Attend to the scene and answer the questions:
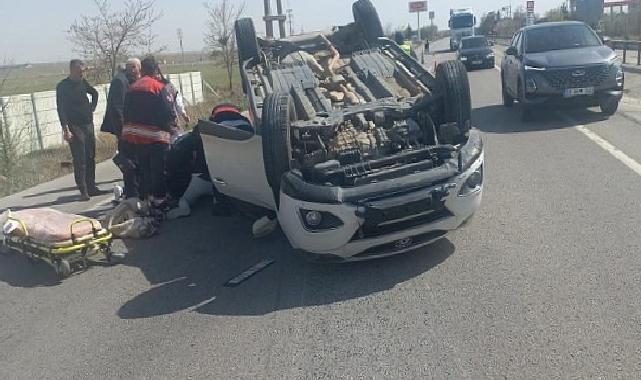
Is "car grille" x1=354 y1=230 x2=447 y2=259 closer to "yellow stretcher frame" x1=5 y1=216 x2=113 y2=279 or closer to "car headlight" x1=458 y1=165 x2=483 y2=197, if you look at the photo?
"car headlight" x1=458 y1=165 x2=483 y2=197

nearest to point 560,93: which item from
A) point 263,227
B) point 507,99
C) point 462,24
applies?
point 507,99

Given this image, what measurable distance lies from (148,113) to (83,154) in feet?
7.38

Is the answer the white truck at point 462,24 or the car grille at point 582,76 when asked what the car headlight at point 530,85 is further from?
the white truck at point 462,24

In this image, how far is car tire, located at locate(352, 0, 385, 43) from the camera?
920 cm

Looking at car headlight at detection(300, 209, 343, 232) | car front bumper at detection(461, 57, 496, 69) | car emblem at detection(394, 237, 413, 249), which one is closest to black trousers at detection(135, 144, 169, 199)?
car headlight at detection(300, 209, 343, 232)

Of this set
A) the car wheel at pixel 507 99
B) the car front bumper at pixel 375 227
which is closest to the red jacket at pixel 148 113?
the car front bumper at pixel 375 227

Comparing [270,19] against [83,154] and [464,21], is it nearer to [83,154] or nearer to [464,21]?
[83,154]

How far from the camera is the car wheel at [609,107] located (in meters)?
11.7

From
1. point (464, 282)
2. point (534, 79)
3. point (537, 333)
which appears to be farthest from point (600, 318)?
point (534, 79)

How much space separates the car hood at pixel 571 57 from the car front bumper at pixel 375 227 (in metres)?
7.17

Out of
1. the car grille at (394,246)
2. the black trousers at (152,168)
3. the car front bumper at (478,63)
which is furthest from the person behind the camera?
the car front bumper at (478,63)

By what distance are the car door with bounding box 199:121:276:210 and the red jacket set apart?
0.73 metres

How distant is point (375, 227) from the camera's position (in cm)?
500

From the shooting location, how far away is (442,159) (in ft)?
17.7
